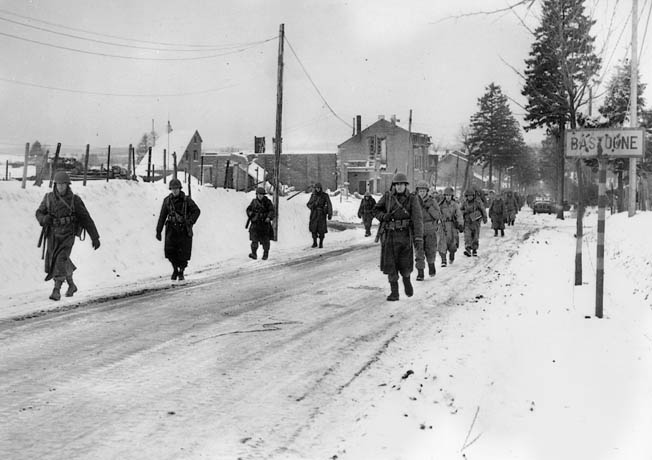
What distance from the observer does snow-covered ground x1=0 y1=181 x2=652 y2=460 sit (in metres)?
4.05

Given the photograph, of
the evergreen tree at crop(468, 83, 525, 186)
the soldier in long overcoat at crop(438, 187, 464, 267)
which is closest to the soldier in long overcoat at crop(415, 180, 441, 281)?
the soldier in long overcoat at crop(438, 187, 464, 267)

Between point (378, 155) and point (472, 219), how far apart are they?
5502 centimetres

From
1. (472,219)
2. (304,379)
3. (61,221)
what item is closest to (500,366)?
(304,379)

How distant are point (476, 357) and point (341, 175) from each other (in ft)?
213

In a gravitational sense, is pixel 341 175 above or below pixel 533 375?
above

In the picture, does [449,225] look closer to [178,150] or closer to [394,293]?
[394,293]

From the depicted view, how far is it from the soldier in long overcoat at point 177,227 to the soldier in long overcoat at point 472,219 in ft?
26.6

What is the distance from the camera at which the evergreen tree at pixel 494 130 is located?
78.8m

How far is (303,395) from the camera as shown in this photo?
16.5 feet

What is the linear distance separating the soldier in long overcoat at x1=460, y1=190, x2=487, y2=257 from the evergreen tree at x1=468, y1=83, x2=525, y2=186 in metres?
63.3

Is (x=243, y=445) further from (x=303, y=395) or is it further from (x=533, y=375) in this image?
(x=533, y=375)

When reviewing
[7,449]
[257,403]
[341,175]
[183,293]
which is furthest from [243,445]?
[341,175]

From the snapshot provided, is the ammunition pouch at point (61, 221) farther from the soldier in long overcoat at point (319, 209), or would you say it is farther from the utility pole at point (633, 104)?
the utility pole at point (633, 104)

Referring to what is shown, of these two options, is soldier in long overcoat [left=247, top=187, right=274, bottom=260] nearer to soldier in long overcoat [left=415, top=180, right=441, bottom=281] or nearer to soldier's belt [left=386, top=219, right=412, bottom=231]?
soldier in long overcoat [left=415, top=180, right=441, bottom=281]
